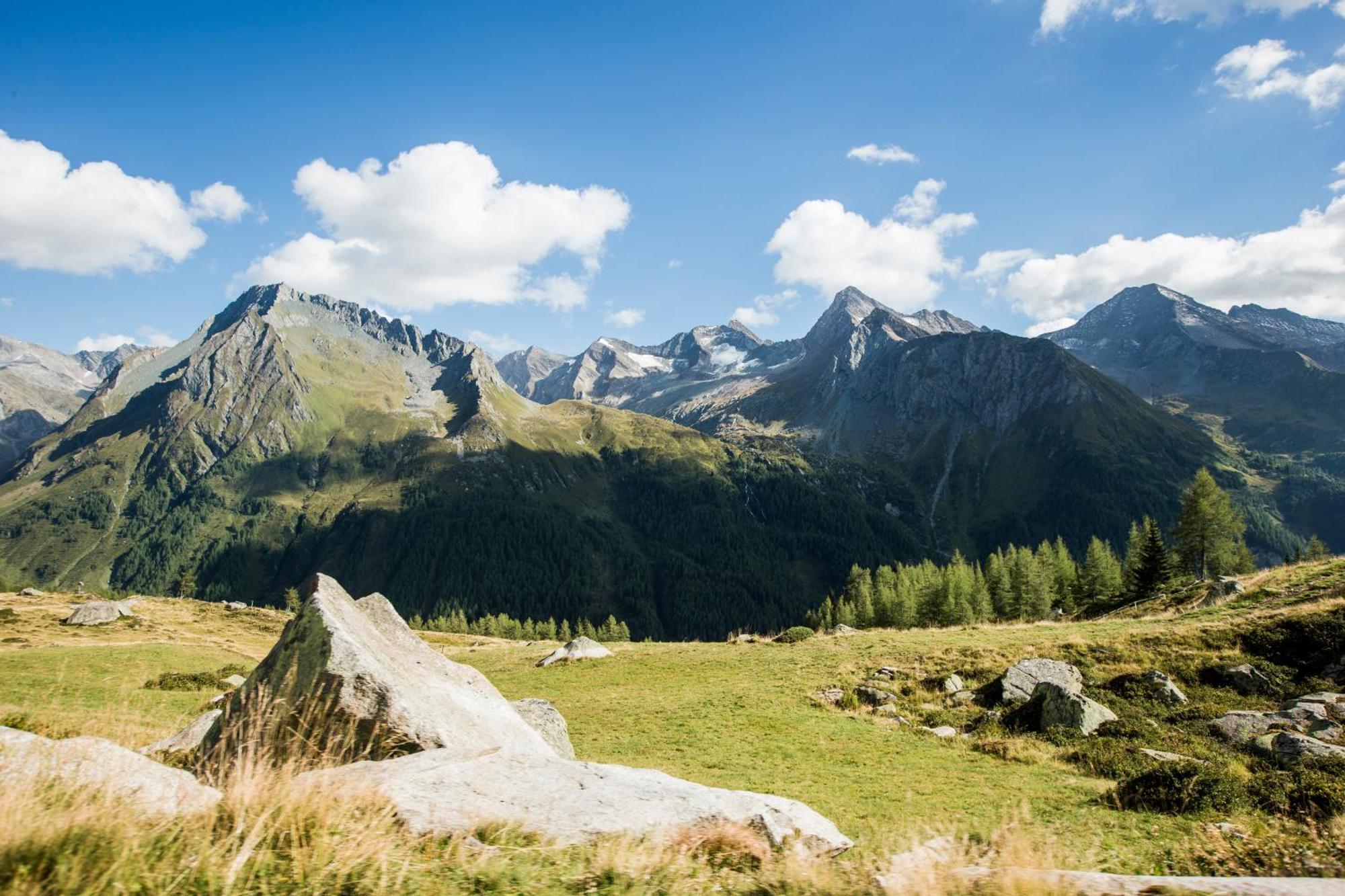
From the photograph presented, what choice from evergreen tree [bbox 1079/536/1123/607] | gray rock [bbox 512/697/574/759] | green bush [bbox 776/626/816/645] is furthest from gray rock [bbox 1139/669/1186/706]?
evergreen tree [bbox 1079/536/1123/607]

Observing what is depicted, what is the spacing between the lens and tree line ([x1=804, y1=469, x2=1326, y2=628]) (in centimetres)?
6894

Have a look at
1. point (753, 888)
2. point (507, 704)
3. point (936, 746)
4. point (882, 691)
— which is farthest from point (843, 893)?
point (882, 691)

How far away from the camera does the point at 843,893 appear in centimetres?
584

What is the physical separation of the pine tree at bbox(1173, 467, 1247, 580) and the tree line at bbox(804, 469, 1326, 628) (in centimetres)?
11

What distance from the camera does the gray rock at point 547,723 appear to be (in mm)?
19328

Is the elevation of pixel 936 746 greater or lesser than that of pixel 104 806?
lesser

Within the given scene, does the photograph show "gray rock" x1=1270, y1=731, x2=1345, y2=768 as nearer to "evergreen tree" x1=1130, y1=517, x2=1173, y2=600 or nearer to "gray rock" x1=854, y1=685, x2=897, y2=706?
"gray rock" x1=854, y1=685, x2=897, y2=706

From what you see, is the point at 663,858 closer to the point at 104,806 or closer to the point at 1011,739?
the point at 104,806

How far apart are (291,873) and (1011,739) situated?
23584 mm

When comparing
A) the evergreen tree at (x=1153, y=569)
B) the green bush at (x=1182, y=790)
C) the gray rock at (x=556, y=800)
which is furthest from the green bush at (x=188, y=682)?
the evergreen tree at (x=1153, y=569)

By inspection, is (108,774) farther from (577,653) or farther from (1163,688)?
(577,653)

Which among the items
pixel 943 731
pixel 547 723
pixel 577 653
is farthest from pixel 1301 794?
pixel 577 653

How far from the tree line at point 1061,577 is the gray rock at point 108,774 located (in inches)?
2717

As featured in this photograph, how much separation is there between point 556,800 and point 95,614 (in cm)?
7757
